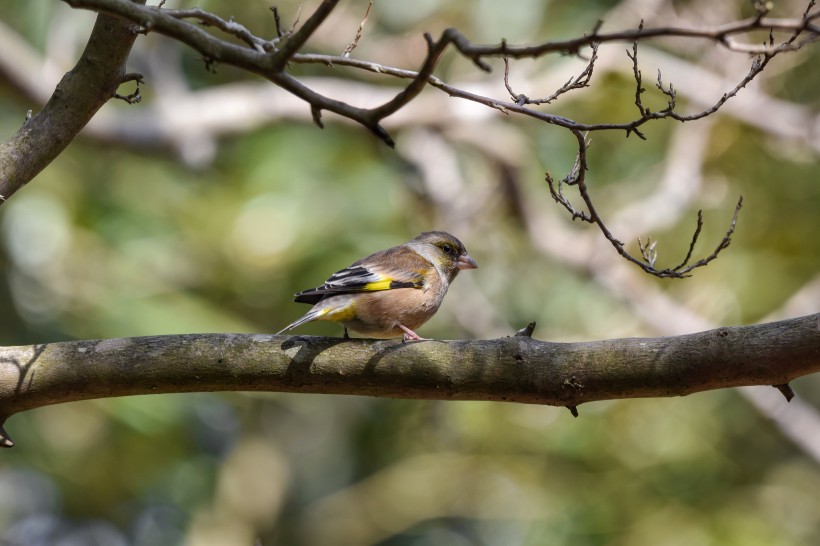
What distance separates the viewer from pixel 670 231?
1209 cm

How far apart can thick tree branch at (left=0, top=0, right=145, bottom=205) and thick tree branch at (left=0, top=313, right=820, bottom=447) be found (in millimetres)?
883

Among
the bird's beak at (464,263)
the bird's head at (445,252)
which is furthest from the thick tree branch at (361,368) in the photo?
the bird's beak at (464,263)

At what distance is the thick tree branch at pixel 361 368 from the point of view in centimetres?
452

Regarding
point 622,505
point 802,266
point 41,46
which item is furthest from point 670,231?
point 41,46

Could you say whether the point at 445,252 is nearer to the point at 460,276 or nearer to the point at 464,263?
the point at 464,263

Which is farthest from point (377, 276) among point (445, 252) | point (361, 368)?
point (361, 368)

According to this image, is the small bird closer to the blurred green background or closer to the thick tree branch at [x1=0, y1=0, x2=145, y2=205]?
the thick tree branch at [x1=0, y1=0, x2=145, y2=205]

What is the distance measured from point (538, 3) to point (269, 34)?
4.03m

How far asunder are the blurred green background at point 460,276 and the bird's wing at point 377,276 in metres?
4.07

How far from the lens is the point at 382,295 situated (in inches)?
243

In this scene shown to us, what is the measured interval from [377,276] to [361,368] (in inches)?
66.1

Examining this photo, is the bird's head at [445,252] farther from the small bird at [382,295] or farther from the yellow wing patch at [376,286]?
the yellow wing patch at [376,286]

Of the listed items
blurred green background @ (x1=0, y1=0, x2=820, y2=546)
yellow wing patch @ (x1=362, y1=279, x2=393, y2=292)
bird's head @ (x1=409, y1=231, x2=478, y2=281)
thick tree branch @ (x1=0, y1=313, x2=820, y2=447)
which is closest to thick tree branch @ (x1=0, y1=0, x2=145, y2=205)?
thick tree branch @ (x1=0, y1=313, x2=820, y2=447)

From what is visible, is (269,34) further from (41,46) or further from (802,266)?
(802,266)
